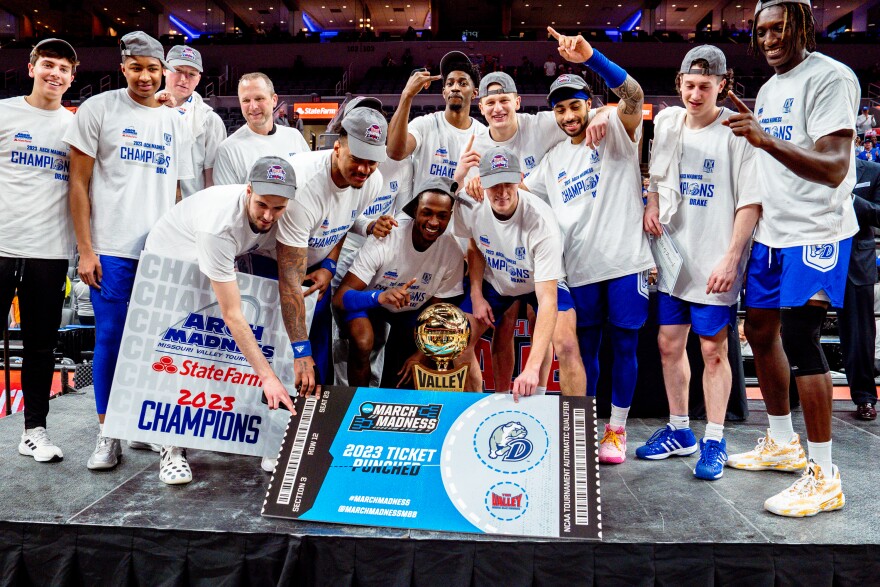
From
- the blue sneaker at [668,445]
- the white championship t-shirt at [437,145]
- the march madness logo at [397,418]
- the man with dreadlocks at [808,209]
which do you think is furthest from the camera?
the white championship t-shirt at [437,145]

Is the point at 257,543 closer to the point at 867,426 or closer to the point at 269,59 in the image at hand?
the point at 867,426

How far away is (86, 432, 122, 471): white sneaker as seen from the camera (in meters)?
2.90

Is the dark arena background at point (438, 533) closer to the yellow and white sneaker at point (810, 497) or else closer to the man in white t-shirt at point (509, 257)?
the yellow and white sneaker at point (810, 497)

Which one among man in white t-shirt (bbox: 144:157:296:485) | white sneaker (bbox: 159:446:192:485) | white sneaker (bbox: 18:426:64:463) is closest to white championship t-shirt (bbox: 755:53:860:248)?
man in white t-shirt (bbox: 144:157:296:485)

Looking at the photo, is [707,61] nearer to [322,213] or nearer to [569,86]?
[569,86]

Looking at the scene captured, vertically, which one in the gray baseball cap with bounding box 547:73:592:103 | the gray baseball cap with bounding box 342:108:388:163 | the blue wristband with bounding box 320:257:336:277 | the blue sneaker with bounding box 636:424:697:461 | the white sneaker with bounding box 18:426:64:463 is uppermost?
the gray baseball cap with bounding box 547:73:592:103

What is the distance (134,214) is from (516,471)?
6.76 ft

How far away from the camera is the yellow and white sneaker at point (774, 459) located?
3.03 metres

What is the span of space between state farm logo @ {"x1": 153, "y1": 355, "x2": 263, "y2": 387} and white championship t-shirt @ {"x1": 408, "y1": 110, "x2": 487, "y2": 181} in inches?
60.1

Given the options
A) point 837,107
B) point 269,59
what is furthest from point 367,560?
point 269,59

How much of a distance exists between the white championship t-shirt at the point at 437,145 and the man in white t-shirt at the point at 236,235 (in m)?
1.21

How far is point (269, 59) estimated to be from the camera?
21.9 meters

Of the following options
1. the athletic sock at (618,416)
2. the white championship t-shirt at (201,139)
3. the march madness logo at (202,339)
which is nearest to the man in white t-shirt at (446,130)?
the white championship t-shirt at (201,139)

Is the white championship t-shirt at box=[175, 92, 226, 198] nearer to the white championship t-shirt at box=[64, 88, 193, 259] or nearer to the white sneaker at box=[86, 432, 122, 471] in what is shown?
the white championship t-shirt at box=[64, 88, 193, 259]
